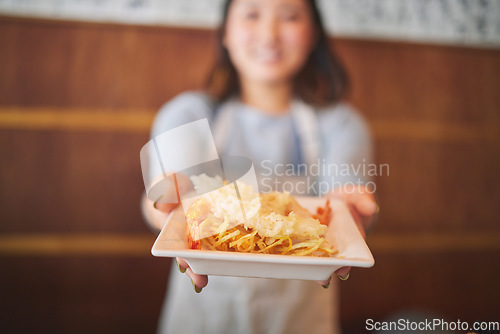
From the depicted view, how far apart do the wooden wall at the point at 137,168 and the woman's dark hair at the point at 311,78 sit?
0.30 m

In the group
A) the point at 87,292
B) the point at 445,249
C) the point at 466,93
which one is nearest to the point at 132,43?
the point at 87,292

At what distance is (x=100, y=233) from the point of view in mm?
1416

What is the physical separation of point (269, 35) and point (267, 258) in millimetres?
653

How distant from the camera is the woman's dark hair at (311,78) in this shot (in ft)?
3.45

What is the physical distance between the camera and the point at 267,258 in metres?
0.40

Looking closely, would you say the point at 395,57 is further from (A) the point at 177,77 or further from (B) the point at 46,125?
(B) the point at 46,125

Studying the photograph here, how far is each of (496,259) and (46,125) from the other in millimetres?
2136

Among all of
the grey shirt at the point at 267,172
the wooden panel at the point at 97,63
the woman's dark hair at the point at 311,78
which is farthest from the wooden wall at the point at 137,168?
the grey shirt at the point at 267,172

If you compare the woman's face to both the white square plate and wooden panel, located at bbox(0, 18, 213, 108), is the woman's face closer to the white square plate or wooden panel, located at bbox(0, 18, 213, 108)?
wooden panel, located at bbox(0, 18, 213, 108)

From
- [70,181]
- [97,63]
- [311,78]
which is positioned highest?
[97,63]

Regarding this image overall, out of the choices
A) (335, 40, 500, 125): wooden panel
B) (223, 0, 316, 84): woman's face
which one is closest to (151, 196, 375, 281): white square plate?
(223, 0, 316, 84): woman's face

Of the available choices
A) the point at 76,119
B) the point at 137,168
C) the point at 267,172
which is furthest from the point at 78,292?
the point at 267,172

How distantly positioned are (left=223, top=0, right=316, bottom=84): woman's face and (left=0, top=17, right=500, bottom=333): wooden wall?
46cm

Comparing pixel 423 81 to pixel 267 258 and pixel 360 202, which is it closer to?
pixel 360 202
